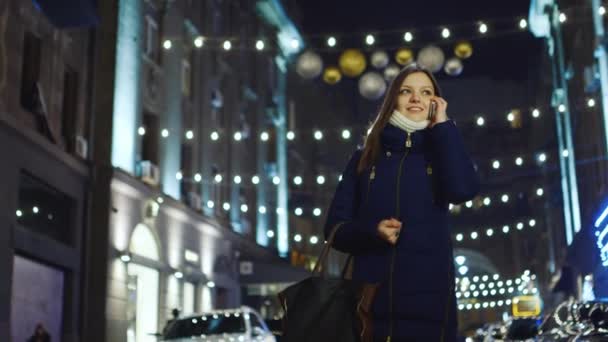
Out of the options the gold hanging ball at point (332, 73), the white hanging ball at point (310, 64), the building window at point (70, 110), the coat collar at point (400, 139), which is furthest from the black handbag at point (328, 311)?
the building window at point (70, 110)

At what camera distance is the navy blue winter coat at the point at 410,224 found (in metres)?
3.70

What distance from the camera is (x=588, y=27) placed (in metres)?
34.1

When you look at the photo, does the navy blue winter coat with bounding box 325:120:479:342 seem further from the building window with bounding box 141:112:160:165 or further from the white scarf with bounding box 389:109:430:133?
the building window with bounding box 141:112:160:165

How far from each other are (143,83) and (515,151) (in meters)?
52.5

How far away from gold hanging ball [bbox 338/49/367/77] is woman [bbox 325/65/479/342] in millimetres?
17641

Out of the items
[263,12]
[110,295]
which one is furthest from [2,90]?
[263,12]

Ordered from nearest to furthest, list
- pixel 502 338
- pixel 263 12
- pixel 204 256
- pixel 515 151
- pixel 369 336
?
pixel 369 336 → pixel 502 338 → pixel 204 256 → pixel 263 12 → pixel 515 151

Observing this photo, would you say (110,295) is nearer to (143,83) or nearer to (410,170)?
(143,83)

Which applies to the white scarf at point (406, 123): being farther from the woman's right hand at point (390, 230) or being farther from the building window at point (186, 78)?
the building window at point (186, 78)

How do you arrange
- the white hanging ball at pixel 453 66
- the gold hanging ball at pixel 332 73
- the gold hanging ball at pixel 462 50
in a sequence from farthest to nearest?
1. the gold hanging ball at pixel 332 73
2. the gold hanging ball at pixel 462 50
3. the white hanging ball at pixel 453 66

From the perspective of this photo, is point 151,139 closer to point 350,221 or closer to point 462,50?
point 462,50

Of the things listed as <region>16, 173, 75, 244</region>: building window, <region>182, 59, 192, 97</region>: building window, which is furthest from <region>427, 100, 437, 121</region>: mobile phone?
<region>182, 59, 192, 97</region>: building window

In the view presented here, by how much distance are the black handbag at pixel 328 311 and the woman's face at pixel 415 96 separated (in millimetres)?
834

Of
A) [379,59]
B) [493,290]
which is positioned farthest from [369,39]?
[493,290]
